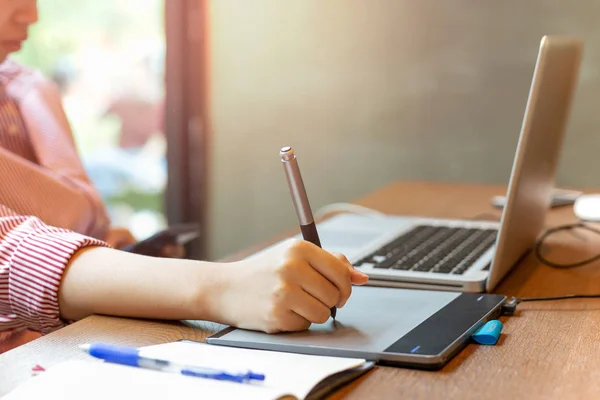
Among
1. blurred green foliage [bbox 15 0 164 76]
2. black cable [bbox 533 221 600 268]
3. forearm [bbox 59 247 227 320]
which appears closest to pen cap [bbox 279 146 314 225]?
forearm [bbox 59 247 227 320]

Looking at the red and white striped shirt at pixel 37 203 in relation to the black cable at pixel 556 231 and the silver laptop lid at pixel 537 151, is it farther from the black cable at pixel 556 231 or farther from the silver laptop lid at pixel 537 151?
the black cable at pixel 556 231

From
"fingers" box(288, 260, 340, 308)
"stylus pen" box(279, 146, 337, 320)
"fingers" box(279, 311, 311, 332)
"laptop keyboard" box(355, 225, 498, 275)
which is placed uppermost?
"stylus pen" box(279, 146, 337, 320)

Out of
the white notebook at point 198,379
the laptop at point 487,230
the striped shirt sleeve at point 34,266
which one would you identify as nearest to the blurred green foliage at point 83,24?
the laptop at point 487,230

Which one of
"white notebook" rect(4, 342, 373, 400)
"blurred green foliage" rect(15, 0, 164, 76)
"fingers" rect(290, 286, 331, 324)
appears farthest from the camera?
"blurred green foliage" rect(15, 0, 164, 76)

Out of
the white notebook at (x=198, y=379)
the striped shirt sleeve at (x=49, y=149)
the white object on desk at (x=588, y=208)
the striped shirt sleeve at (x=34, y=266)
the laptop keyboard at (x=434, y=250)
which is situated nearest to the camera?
the white notebook at (x=198, y=379)

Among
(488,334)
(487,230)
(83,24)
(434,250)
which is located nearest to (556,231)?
(487,230)

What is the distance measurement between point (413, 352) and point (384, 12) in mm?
2102

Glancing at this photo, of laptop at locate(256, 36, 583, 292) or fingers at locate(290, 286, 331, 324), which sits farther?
laptop at locate(256, 36, 583, 292)

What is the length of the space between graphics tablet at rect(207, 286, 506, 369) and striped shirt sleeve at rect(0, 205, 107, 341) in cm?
22

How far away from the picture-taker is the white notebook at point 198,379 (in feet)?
2.04

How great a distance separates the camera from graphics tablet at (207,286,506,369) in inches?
28.3

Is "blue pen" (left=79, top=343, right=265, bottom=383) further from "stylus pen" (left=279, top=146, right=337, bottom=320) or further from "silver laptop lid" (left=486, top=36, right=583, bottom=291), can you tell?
"silver laptop lid" (left=486, top=36, right=583, bottom=291)

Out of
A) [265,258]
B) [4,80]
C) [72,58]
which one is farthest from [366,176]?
[265,258]

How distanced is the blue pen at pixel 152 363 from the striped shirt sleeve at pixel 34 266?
0.16 meters
